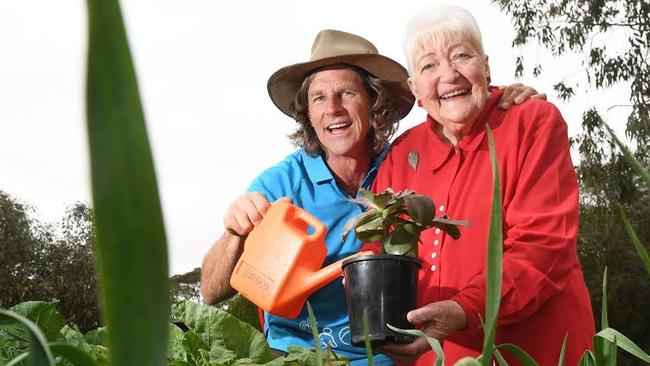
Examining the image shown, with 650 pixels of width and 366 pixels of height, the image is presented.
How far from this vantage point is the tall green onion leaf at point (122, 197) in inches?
7.1

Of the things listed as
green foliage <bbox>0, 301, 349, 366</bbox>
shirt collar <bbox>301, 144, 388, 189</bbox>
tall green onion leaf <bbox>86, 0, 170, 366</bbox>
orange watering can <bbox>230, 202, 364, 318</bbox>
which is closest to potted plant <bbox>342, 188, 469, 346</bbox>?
green foliage <bbox>0, 301, 349, 366</bbox>

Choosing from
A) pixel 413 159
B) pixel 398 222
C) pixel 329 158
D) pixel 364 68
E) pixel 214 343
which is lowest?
pixel 214 343

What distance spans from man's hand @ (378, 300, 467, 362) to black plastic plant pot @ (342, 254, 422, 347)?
19mm

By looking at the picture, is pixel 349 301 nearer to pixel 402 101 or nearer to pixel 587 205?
pixel 402 101

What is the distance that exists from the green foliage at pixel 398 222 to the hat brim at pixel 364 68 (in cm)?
126

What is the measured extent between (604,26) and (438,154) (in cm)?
1457

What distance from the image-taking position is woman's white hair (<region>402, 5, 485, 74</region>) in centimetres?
256

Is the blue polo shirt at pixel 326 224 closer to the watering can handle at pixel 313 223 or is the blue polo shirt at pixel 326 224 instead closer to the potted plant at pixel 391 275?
the watering can handle at pixel 313 223

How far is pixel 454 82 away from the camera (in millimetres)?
2537

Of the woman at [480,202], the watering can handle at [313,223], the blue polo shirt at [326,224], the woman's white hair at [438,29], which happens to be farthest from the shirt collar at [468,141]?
the blue polo shirt at [326,224]

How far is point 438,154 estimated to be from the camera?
2584 millimetres

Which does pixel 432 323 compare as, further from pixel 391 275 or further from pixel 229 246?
pixel 229 246

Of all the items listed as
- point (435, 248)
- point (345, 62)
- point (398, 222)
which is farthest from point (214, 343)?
point (345, 62)

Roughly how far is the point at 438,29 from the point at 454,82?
0.16m
